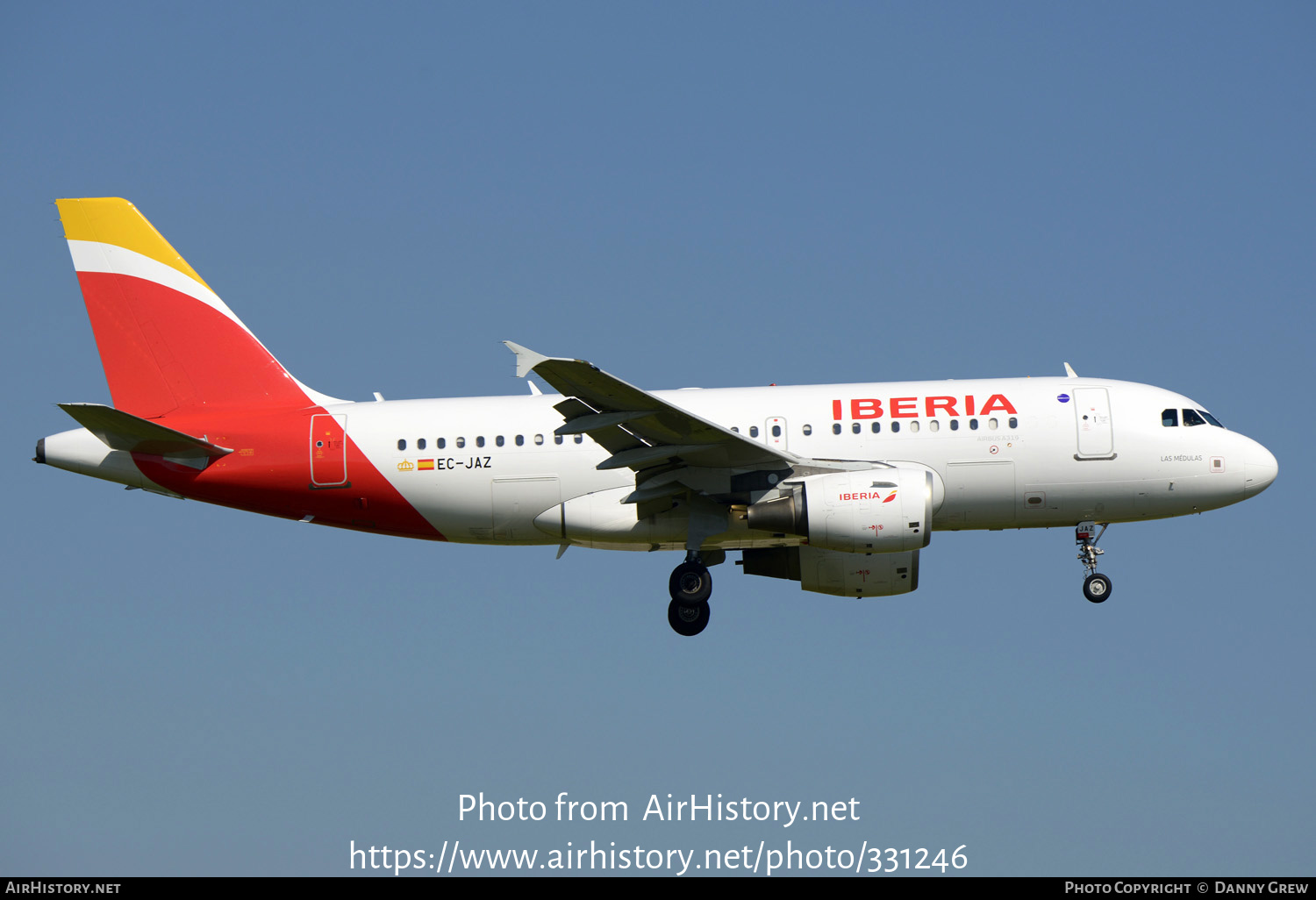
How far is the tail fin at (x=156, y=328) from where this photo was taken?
30516mm

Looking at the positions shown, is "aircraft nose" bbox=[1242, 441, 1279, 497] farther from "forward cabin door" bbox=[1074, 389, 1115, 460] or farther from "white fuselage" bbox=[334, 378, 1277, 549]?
"forward cabin door" bbox=[1074, 389, 1115, 460]

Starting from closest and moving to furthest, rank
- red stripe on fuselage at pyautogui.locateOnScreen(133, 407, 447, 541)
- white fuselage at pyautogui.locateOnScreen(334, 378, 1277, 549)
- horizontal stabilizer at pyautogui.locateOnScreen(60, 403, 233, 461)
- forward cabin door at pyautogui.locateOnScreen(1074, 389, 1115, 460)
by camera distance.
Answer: horizontal stabilizer at pyautogui.locateOnScreen(60, 403, 233, 461)
white fuselage at pyautogui.locateOnScreen(334, 378, 1277, 549)
forward cabin door at pyautogui.locateOnScreen(1074, 389, 1115, 460)
red stripe on fuselage at pyautogui.locateOnScreen(133, 407, 447, 541)

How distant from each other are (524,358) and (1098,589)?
1386cm

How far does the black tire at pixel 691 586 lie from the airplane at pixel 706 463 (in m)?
0.04

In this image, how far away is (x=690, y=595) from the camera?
93.1 ft

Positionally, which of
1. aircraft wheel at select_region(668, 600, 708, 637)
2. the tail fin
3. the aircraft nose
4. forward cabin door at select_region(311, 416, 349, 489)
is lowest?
aircraft wheel at select_region(668, 600, 708, 637)

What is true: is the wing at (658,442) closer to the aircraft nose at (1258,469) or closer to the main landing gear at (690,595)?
the main landing gear at (690,595)

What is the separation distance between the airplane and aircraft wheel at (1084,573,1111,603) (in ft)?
0.13

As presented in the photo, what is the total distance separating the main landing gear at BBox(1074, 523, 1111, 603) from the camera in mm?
29219

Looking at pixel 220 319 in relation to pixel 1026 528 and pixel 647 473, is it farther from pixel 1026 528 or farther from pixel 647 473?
pixel 1026 528

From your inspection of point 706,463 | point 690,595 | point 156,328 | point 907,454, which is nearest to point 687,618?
point 690,595

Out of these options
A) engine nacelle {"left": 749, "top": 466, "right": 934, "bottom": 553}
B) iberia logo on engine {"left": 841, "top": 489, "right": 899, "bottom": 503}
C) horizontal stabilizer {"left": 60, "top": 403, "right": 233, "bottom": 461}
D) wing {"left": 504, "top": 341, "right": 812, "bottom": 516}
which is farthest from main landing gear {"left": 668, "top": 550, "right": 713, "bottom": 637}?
horizontal stabilizer {"left": 60, "top": 403, "right": 233, "bottom": 461}

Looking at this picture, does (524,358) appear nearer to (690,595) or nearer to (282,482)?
(690,595)

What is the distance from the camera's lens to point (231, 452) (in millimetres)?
29312
